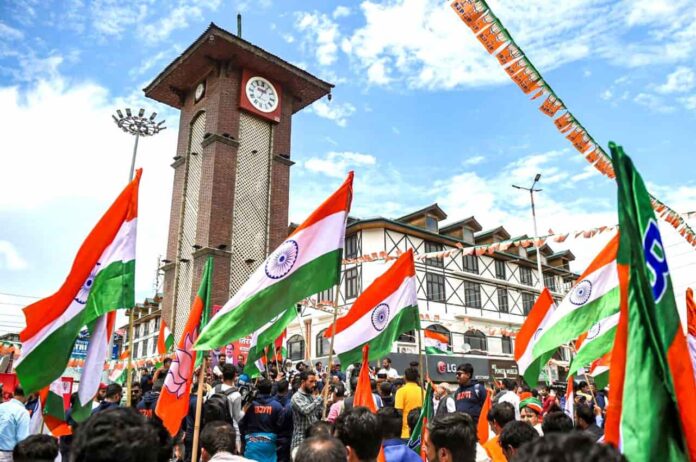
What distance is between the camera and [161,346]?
16953 millimetres

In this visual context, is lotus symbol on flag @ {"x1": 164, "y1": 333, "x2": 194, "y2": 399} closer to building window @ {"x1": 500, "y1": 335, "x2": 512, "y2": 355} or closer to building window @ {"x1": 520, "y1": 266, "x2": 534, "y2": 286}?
building window @ {"x1": 500, "y1": 335, "x2": 512, "y2": 355}

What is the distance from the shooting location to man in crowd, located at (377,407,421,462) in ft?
13.0

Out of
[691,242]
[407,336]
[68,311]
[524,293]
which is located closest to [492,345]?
[524,293]

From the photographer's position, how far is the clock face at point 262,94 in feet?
77.5

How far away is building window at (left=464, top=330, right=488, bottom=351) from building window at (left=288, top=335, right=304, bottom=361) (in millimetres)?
9333

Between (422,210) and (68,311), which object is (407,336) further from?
(68,311)

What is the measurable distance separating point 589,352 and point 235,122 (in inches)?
736

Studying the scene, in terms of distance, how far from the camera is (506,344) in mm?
34688

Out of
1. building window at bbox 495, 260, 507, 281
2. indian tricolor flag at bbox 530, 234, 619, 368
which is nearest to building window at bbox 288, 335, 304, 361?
building window at bbox 495, 260, 507, 281

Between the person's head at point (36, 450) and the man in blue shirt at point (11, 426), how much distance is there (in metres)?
3.03

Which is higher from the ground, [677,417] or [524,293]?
[524,293]

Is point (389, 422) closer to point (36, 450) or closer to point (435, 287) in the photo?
point (36, 450)

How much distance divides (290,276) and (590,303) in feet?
11.8

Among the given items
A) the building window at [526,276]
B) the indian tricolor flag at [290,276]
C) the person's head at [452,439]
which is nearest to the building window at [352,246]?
the building window at [526,276]
